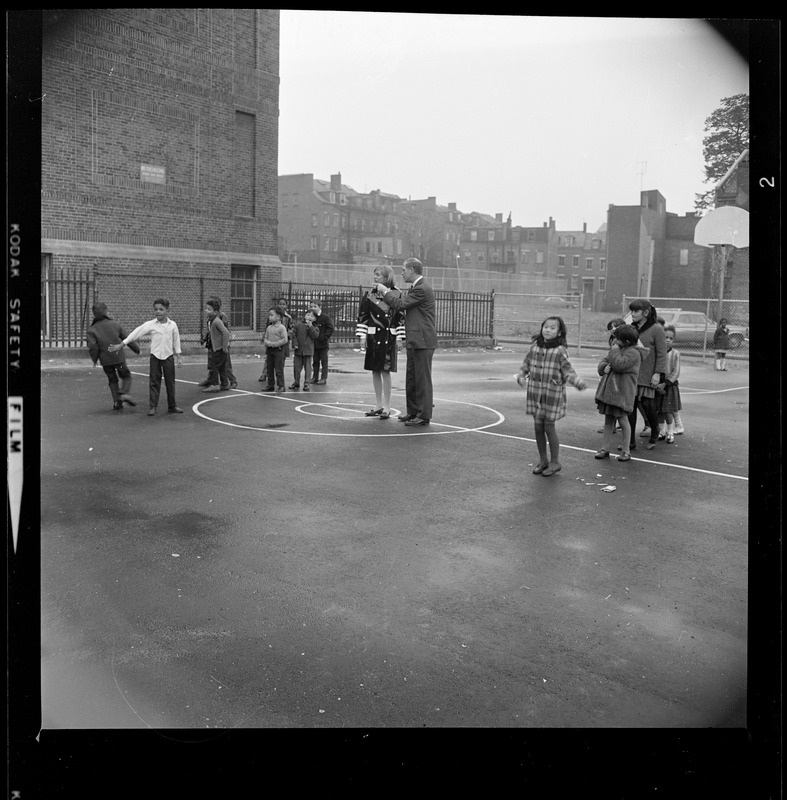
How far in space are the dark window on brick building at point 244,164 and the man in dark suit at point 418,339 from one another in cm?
1751

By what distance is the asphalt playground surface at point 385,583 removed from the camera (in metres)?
3.65

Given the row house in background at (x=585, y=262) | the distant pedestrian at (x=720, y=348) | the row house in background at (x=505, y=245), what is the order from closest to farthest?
the distant pedestrian at (x=720, y=348) → the row house in background at (x=585, y=262) → the row house in background at (x=505, y=245)

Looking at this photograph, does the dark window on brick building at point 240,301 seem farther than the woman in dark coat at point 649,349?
Yes

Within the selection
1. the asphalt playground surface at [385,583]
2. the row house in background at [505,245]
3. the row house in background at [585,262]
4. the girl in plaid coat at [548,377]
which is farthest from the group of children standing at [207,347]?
the row house in background at [505,245]

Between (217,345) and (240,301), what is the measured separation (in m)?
13.4

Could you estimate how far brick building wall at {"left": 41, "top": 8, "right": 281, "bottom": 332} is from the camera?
896 inches

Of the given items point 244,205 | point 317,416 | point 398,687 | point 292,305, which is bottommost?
point 398,687

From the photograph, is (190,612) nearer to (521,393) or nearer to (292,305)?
(521,393)

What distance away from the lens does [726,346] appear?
23.0 m

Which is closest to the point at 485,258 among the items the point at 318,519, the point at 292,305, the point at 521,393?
the point at 292,305

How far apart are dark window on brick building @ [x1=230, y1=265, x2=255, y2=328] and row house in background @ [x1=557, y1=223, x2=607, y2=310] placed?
1854 inches

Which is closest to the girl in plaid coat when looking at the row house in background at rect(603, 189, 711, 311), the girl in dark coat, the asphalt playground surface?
the asphalt playground surface

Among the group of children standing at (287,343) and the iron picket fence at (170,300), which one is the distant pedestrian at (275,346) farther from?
the iron picket fence at (170,300)
